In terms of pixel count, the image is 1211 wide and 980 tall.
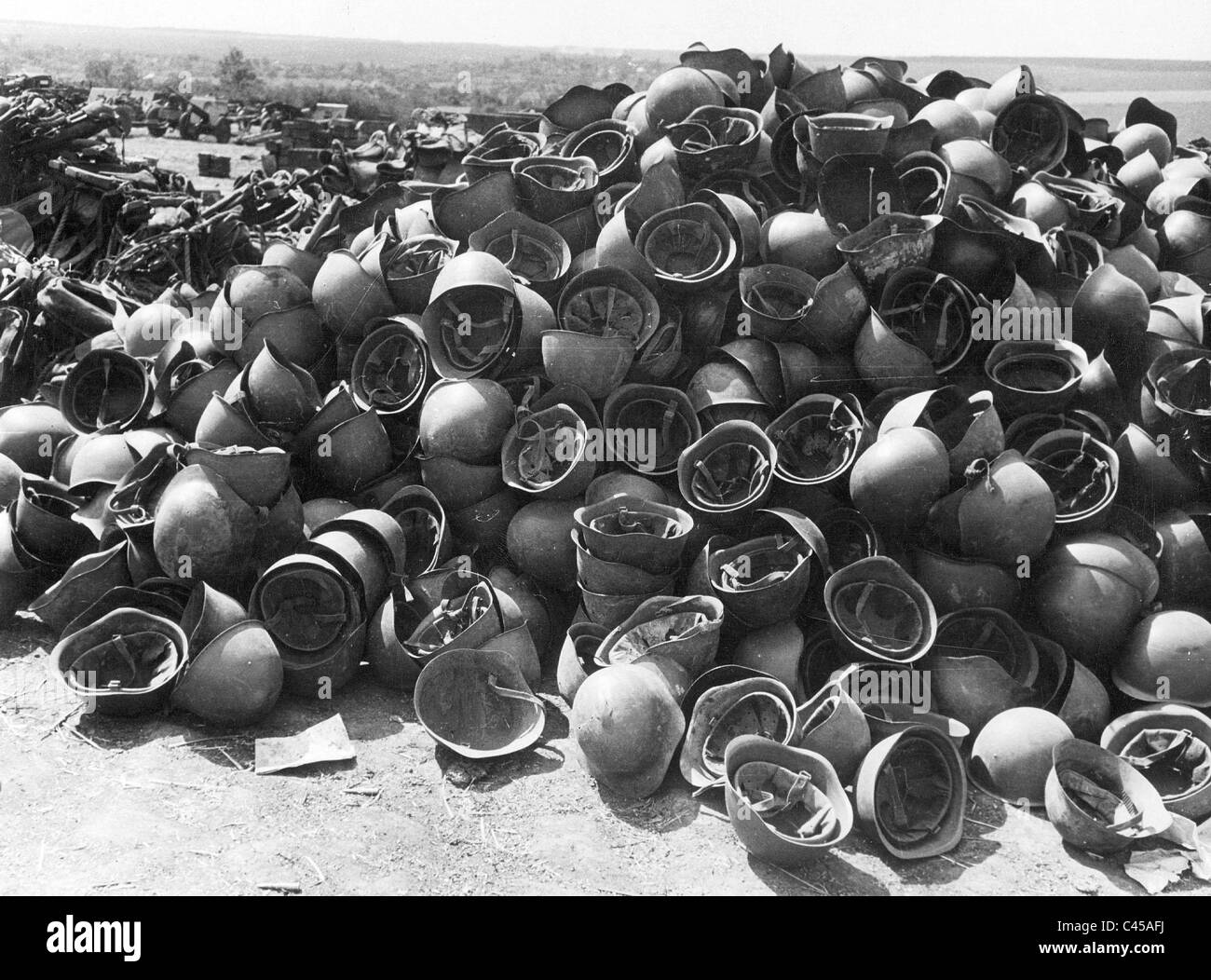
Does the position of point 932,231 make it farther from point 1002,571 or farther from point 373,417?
point 373,417

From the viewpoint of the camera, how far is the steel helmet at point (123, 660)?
5.07 m

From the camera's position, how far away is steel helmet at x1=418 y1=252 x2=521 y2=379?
20.7 feet

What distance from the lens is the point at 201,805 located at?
14.9ft

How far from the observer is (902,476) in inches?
209

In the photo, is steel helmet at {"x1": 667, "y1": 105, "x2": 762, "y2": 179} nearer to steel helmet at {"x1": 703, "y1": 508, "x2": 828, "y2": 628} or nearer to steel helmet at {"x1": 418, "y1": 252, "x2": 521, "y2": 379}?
steel helmet at {"x1": 418, "y1": 252, "x2": 521, "y2": 379}

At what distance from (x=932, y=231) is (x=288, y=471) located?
4.18m

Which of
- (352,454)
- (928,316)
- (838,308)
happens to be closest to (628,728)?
(352,454)

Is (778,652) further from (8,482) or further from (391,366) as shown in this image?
(8,482)

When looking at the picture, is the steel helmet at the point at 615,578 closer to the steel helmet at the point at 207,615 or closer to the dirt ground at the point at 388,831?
the dirt ground at the point at 388,831

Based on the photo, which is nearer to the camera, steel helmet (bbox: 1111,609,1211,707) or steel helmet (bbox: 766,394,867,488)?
steel helmet (bbox: 1111,609,1211,707)

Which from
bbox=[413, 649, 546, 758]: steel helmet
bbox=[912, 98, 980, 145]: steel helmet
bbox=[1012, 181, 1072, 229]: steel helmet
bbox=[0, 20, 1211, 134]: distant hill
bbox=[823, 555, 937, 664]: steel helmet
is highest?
bbox=[0, 20, 1211, 134]: distant hill

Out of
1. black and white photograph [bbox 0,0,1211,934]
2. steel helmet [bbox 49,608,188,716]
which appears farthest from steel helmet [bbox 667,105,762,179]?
steel helmet [bbox 49,608,188,716]

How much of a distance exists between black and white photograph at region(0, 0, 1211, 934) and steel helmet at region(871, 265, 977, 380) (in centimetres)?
3

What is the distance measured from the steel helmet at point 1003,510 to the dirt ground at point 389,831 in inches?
50.5
